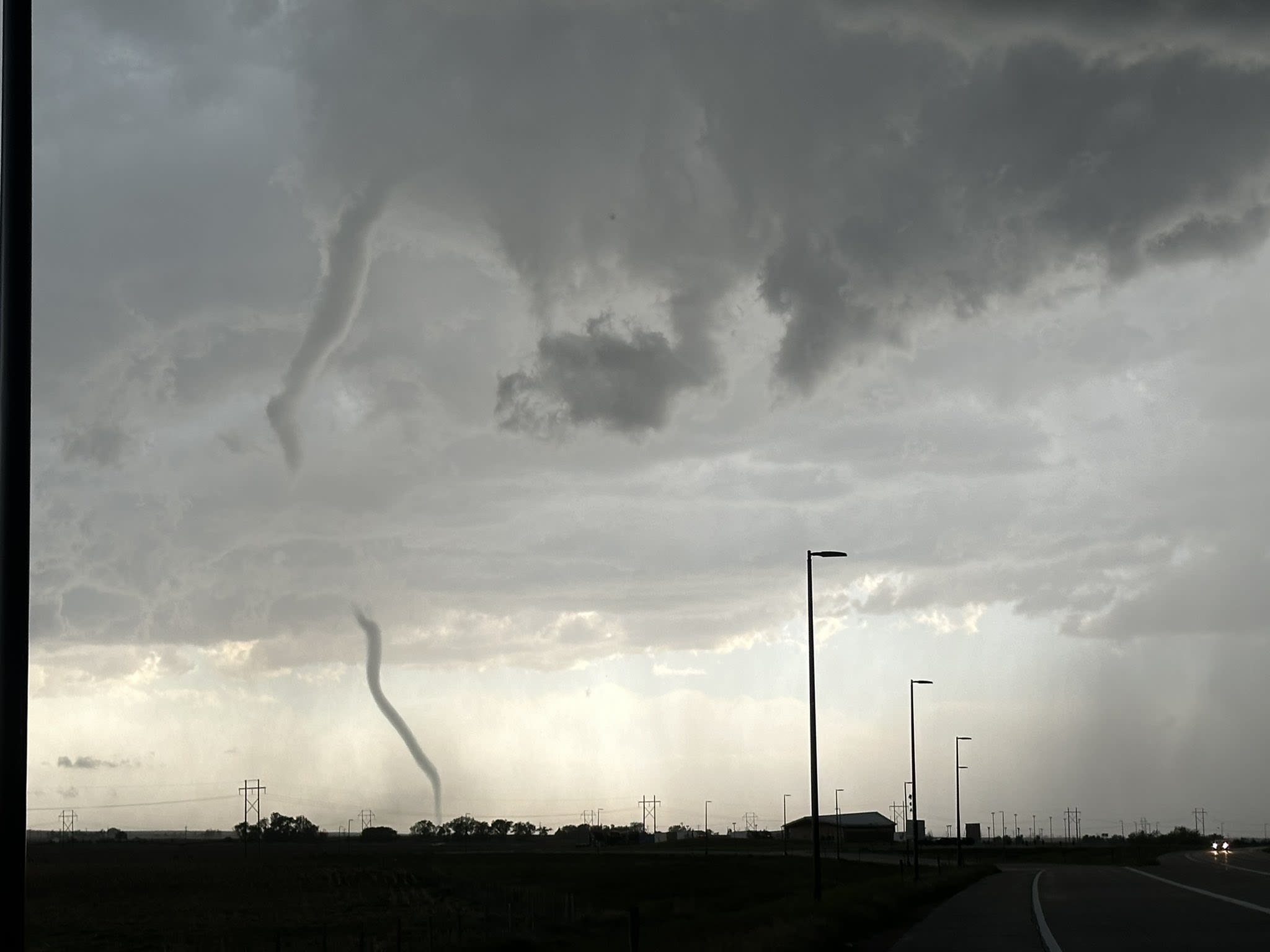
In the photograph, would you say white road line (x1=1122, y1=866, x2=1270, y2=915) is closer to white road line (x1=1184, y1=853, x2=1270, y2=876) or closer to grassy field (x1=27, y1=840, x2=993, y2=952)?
white road line (x1=1184, y1=853, x2=1270, y2=876)

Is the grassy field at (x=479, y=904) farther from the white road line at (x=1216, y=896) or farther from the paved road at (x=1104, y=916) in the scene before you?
the white road line at (x=1216, y=896)

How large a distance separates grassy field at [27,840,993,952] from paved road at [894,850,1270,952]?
2.33 meters

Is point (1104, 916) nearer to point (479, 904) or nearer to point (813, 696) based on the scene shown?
point (813, 696)

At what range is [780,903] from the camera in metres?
52.7

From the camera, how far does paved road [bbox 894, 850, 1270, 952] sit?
31266 mm

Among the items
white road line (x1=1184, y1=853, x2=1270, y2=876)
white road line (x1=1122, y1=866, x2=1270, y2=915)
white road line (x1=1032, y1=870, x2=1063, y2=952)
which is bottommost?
white road line (x1=1184, y1=853, x2=1270, y2=876)

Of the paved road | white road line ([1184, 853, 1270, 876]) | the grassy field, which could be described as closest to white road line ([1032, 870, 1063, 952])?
the paved road

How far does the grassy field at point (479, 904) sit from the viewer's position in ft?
146

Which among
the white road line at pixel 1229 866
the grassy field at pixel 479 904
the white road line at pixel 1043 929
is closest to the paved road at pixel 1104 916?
the white road line at pixel 1043 929

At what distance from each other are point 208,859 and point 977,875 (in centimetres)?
12482

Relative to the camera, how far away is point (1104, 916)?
41.1m

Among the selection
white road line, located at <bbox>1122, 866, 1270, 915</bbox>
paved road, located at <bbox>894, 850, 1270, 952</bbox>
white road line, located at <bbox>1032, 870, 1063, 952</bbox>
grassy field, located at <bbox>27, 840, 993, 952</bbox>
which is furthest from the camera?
grassy field, located at <bbox>27, 840, 993, 952</bbox>

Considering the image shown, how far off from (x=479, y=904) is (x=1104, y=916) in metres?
48.8

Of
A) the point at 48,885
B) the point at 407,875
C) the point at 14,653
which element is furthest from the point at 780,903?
the point at 48,885
